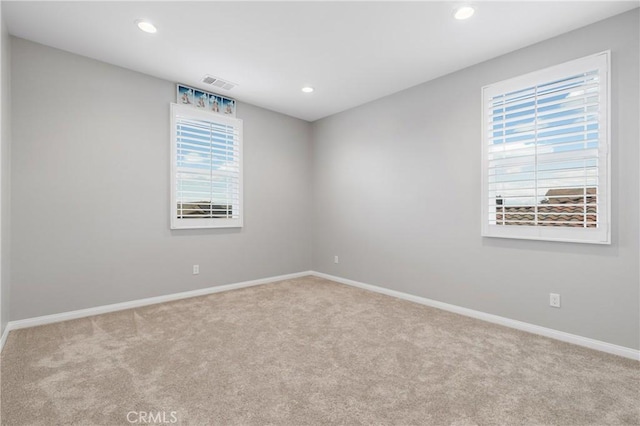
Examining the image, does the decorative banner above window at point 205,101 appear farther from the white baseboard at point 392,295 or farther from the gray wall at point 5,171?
the white baseboard at point 392,295

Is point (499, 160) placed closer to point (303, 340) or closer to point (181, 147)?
point (303, 340)

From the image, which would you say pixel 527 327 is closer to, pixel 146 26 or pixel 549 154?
pixel 549 154

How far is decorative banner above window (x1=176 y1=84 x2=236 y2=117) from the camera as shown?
3839mm

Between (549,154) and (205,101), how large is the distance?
159 inches

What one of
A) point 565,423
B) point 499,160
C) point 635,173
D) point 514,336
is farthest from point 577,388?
point 499,160

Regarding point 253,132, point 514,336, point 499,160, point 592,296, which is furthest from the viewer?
point 253,132

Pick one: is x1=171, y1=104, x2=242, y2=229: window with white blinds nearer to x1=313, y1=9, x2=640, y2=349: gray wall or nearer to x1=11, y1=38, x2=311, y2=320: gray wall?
x1=11, y1=38, x2=311, y2=320: gray wall

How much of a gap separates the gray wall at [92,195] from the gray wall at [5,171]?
0.28 feet

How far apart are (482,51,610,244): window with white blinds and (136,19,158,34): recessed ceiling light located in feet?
10.9

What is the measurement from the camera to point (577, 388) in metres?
1.91

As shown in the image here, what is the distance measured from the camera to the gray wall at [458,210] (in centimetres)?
237

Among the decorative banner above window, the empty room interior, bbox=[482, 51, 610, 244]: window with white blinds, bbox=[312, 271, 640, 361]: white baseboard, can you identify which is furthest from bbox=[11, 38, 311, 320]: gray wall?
bbox=[482, 51, 610, 244]: window with white blinds

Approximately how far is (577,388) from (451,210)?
1932mm

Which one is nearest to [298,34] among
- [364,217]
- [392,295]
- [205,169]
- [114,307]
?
[205,169]
